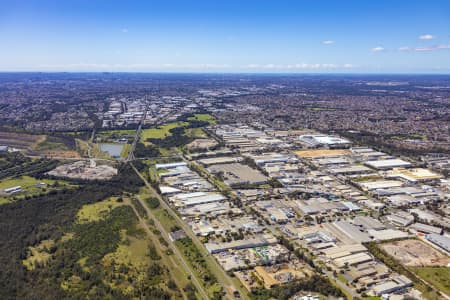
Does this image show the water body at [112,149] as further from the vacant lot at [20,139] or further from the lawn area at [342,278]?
the lawn area at [342,278]

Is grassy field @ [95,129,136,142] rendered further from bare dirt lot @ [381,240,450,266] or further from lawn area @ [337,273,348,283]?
bare dirt lot @ [381,240,450,266]

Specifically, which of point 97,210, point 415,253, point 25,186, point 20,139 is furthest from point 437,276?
point 20,139

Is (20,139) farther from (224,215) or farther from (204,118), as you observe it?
(224,215)

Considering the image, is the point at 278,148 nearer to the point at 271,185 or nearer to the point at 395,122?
the point at 271,185

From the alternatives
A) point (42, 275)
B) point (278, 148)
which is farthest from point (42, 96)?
point (42, 275)

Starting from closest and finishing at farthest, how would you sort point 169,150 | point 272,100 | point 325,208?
1. point 325,208
2. point 169,150
3. point 272,100

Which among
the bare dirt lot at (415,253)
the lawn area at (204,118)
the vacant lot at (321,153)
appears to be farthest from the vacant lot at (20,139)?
the bare dirt lot at (415,253)
